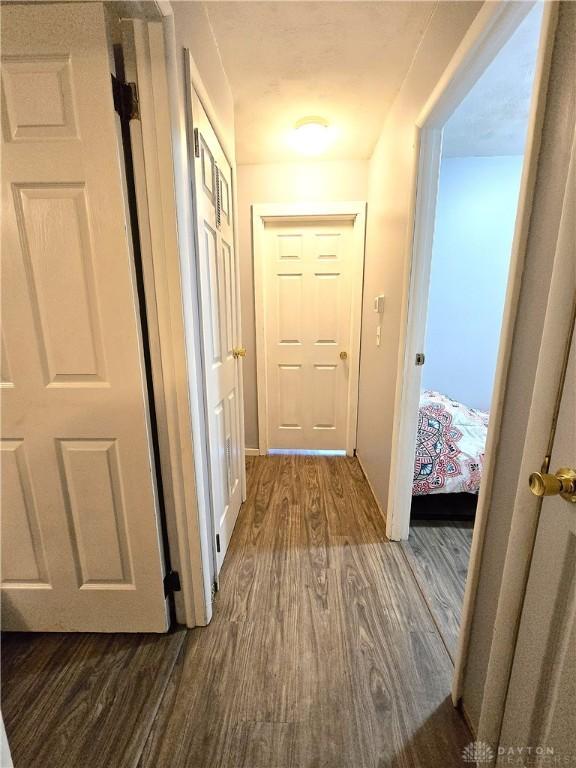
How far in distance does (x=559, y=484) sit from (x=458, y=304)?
286 centimetres

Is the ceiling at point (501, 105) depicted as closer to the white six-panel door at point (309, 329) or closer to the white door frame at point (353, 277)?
the white door frame at point (353, 277)

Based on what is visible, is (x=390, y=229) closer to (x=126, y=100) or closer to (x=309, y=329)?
(x=309, y=329)

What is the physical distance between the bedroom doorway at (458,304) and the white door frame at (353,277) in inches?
23.1

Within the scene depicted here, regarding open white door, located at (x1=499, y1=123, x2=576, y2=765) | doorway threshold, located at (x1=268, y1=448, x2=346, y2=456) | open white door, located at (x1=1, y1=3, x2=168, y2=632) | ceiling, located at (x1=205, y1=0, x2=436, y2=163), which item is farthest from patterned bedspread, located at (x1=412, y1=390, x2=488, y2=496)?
ceiling, located at (x1=205, y1=0, x2=436, y2=163)

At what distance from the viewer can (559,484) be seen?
529mm

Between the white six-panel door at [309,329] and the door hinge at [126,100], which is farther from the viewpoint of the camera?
the white six-panel door at [309,329]

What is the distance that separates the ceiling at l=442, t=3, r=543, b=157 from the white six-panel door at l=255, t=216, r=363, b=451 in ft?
3.20

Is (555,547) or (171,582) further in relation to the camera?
(171,582)

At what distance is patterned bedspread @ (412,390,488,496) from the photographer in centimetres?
188

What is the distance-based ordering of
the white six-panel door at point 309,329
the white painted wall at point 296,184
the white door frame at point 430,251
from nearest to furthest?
the white door frame at point 430,251 → the white painted wall at point 296,184 → the white six-panel door at point 309,329

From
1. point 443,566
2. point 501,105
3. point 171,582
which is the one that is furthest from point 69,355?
point 501,105

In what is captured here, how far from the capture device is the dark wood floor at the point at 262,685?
0.90 metres

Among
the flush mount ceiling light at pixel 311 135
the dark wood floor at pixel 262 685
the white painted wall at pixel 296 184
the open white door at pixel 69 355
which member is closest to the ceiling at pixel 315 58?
the flush mount ceiling light at pixel 311 135

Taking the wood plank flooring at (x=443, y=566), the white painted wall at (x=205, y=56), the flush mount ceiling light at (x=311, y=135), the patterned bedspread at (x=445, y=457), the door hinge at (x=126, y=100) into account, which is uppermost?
the flush mount ceiling light at (x=311, y=135)
